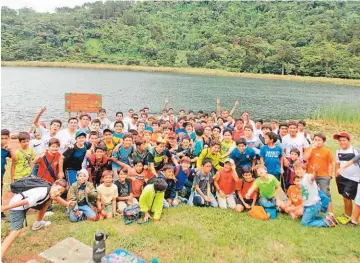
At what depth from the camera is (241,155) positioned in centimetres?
625

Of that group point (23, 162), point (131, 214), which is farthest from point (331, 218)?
point (23, 162)

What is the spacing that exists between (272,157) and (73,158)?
4.07 meters

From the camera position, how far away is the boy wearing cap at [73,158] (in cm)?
554

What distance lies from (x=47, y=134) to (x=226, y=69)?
66.5 metres

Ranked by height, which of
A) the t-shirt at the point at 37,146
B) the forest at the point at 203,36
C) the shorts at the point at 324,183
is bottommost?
the shorts at the point at 324,183

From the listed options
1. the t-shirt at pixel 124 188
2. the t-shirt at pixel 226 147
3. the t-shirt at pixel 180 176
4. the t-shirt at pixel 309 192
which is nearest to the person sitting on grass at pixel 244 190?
the t-shirt at pixel 226 147

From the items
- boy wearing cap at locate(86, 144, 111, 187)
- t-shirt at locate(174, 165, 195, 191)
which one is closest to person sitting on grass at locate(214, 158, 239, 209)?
t-shirt at locate(174, 165, 195, 191)

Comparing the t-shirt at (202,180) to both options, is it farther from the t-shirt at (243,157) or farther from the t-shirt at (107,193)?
the t-shirt at (107,193)

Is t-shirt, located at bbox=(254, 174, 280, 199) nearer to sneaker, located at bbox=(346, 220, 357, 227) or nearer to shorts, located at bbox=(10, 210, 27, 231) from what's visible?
sneaker, located at bbox=(346, 220, 357, 227)

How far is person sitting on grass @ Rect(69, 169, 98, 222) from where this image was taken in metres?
5.09

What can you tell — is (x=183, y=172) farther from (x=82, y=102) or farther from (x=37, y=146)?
(x=82, y=102)

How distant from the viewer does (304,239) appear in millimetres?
4691

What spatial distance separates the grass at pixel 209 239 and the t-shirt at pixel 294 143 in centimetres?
183

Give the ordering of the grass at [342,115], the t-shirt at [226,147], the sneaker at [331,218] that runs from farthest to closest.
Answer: the grass at [342,115] → the t-shirt at [226,147] → the sneaker at [331,218]
